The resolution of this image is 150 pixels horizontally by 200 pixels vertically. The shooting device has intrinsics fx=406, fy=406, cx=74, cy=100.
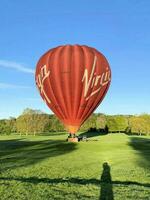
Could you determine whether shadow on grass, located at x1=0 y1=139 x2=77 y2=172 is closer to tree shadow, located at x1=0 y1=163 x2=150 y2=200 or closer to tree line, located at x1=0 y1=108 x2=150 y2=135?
tree shadow, located at x1=0 y1=163 x2=150 y2=200

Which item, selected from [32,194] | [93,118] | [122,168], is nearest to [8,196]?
[32,194]

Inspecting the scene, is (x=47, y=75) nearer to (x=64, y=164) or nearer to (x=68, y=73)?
(x=68, y=73)

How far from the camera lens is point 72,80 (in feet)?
184

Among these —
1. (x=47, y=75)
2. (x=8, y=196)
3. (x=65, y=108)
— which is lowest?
(x=8, y=196)

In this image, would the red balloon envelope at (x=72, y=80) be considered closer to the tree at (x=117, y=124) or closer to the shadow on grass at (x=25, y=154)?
the shadow on grass at (x=25, y=154)

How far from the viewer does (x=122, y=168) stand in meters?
30.6

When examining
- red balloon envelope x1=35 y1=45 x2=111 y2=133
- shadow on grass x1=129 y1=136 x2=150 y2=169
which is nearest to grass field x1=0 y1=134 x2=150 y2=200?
shadow on grass x1=129 y1=136 x2=150 y2=169

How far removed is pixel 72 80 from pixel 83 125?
343 ft

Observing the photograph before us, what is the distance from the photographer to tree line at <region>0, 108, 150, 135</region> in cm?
14762

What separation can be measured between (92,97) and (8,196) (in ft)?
132

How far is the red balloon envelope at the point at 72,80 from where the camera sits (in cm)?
5594

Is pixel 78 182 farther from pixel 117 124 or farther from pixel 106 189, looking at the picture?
pixel 117 124

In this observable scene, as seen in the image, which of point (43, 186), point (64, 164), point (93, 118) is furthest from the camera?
point (93, 118)

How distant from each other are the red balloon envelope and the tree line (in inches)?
3301
